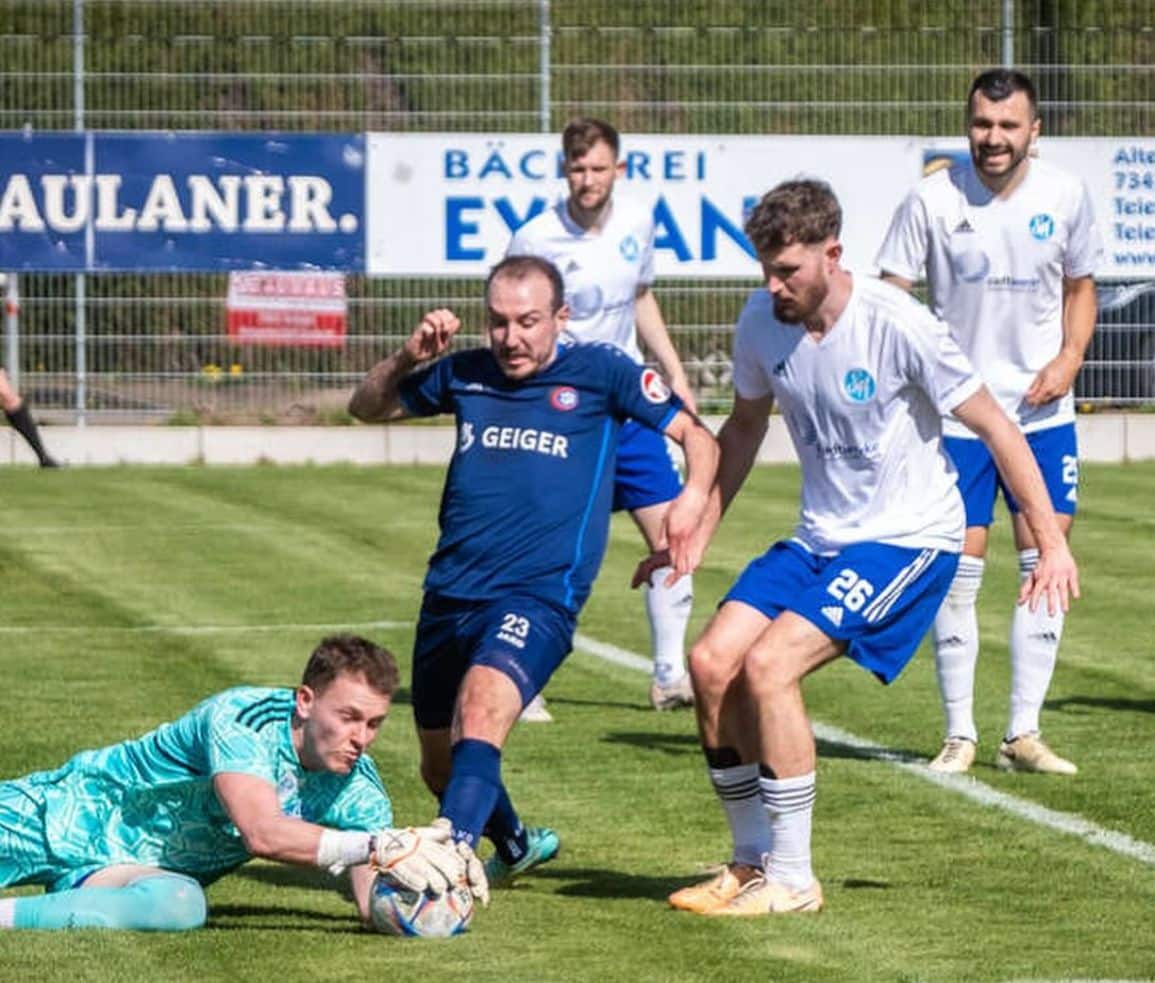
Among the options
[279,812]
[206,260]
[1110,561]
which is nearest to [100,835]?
[279,812]

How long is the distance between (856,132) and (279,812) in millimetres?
17275

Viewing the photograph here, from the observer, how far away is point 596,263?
12.3 meters

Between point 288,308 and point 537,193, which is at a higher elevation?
point 537,193

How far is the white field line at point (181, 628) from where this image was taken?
14070 mm

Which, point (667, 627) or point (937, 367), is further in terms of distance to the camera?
point (667, 627)

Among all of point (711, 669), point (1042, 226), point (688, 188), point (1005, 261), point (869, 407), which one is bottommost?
point (711, 669)

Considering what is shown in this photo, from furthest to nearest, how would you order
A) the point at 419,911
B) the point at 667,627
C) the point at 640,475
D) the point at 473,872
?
the point at 667,627 < the point at 640,475 < the point at 419,911 < the point at 473,872

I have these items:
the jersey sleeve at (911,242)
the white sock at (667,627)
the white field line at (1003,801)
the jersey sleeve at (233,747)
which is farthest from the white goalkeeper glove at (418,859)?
the white sock at (667,627)

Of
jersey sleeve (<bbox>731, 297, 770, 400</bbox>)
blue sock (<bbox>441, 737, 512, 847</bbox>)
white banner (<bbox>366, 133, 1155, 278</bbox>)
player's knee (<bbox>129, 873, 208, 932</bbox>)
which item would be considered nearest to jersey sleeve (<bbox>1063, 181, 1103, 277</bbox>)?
jersey sleeve (<bbox>731, 297, 770, 400</bbox>)

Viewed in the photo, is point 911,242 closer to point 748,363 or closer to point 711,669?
point 748,363

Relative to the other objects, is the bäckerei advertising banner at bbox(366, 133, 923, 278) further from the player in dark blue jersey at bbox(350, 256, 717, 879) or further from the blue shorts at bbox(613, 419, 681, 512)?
the player in dark blue jersey at bbox(350, 256, 717, 879)

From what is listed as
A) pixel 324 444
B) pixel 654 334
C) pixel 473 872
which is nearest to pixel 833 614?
pixel 473 872

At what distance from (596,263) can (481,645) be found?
4.51 meters

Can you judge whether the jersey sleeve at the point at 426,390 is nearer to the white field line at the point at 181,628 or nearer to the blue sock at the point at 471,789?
the blue sock at the point at 471,789
